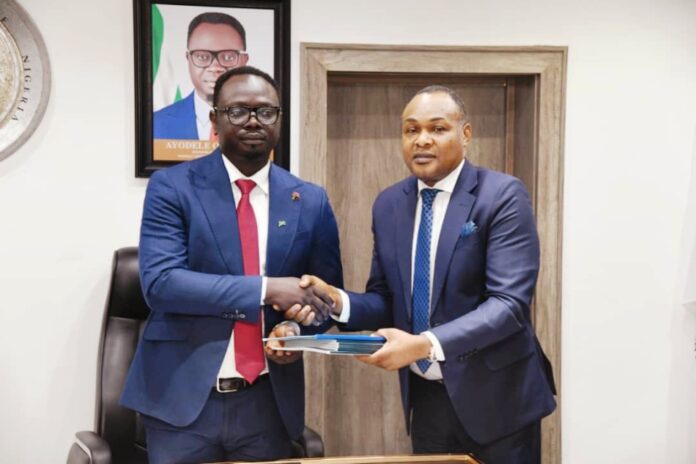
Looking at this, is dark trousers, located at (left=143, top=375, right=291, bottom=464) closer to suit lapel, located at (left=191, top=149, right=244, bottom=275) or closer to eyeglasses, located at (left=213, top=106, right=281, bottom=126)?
suit lapel, located at (left=191, top=149, right=244, bottom=275)

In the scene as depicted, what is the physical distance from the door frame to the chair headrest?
0.81 meters

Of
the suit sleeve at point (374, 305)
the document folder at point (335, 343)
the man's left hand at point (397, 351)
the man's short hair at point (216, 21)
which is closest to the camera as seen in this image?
the document folder at point (335, 343)

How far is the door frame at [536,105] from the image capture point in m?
3.11

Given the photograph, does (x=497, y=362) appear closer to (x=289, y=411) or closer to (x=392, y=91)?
(x=289, y=411)

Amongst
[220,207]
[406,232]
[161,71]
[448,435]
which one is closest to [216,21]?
[161,71]

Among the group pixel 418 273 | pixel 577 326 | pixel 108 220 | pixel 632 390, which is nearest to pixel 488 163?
pixel 577 326

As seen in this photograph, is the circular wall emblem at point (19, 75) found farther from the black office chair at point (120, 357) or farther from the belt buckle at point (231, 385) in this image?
the belt buckle at point (231, 385)

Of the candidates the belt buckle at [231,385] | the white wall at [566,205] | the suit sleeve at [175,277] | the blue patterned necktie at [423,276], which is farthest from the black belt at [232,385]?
the white wall at [566,205]

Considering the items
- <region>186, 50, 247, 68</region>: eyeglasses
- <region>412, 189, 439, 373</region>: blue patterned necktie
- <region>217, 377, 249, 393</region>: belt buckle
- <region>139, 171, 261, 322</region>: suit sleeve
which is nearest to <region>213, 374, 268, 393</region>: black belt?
<region>217, 377, 249, 393</region>: belt buckle

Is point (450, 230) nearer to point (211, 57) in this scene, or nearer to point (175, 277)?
point (175, 277)

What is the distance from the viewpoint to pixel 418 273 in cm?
214

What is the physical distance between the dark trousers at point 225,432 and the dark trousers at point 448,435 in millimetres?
414

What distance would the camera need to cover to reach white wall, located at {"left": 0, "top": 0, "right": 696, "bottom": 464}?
2988mm

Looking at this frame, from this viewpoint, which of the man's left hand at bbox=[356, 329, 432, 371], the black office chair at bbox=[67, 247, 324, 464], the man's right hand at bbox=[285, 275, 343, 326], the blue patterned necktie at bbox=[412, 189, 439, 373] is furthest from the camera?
the black office chair at bbox=[67, 247, 324, 464]
